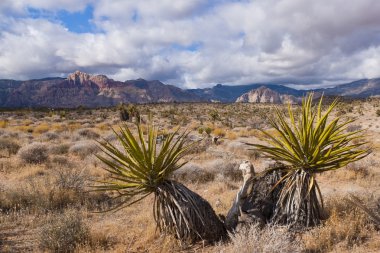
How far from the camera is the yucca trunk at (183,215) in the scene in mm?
5251

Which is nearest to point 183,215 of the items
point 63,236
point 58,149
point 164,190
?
point 164,190

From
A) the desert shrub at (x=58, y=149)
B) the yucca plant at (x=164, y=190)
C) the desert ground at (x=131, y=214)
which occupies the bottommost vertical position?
the desert ground at (x=131, y=214)

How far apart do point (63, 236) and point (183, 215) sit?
7.35 ft

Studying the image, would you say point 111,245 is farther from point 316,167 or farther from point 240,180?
point 240,180

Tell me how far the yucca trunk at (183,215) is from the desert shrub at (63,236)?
148 cm

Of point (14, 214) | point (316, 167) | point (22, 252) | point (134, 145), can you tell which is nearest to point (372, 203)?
point (316, 167)

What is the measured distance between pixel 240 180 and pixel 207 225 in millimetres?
6070

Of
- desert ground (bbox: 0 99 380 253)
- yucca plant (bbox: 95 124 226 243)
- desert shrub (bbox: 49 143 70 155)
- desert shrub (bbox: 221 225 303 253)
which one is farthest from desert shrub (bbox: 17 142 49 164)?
desert shrub (bbox: 221 225 303 253)

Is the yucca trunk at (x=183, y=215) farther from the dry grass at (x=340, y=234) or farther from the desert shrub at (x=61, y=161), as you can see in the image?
the desert shrub at (x=61, y=161)

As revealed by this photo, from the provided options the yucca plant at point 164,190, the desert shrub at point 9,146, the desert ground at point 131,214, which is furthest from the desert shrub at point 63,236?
the desert shrub at point 9,146

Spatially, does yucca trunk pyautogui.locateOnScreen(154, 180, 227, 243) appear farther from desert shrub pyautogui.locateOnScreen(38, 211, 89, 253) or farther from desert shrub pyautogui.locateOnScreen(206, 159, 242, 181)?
desert shrub pyautogui.locateOnScreen(206, 159, 242, 181)

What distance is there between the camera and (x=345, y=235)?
210 inches

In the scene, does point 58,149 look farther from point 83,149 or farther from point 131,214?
point 131,214

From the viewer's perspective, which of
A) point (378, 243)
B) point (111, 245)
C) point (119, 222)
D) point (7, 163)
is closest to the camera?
point (378, 243)
